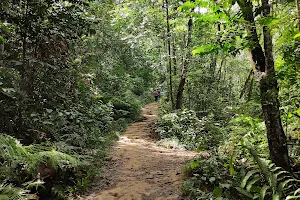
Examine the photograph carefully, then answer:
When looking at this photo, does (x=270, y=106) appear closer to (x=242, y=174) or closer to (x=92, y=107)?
(x=242, y=174)

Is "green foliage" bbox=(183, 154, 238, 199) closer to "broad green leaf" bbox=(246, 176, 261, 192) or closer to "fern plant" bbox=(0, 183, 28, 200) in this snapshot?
"broad green leaf" bbox=(246, 176, 261, 192)

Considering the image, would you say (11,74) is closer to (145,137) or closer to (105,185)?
(105,185)

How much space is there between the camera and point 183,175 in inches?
204

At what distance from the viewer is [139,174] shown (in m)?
5.62

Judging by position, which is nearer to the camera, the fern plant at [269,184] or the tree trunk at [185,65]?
the fern plant at [269,184]

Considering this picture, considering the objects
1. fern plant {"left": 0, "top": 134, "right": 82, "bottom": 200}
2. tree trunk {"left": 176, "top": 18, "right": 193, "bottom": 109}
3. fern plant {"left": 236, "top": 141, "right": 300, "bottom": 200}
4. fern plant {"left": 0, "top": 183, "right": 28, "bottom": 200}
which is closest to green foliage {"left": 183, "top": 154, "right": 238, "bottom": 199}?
fern plant {"left": 236, "top": 141, "right": 300, "bottom": 200}

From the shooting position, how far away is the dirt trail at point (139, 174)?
4.52m

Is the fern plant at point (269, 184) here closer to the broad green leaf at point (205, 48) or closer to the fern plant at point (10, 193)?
the broad green leaf at point (205, 48)

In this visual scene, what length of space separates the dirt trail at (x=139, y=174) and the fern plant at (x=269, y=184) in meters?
1.12

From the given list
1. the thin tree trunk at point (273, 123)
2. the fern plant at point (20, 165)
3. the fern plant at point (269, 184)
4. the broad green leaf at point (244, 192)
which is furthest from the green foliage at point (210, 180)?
the fern plant at point (20, 165)

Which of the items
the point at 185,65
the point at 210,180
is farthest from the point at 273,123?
the point at 185,65

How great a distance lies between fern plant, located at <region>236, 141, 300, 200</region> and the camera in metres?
3.67

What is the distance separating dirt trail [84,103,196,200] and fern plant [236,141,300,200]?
44.2 inches

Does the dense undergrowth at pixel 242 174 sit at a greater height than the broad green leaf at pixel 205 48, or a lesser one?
lesser
